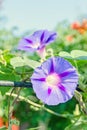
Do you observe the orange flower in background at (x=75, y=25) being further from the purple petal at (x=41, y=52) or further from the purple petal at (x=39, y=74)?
the purple petal at (x=39, y=74)

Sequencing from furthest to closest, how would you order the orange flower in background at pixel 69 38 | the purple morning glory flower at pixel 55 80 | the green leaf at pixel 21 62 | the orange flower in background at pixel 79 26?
1. the orange flower in background at pixel 79 26
2. the orange flower in background at pixel 69 38
3. the green leaf at pixel 21 62
4. the purple morning glory flower at pixel 55 80

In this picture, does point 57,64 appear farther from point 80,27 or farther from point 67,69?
point 80,27

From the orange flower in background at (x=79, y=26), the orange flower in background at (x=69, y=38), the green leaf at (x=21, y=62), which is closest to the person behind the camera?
the green leaf at (x=21, y=62)

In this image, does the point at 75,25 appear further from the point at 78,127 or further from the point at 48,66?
the point at 48,66

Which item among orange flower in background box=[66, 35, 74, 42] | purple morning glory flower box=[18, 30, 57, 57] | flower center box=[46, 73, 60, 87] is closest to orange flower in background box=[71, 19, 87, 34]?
orange flower in background box=[66, 35, 74, 42]

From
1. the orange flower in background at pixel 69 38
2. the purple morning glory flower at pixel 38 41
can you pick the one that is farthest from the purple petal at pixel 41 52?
the orange flower in background at pixel 69 38

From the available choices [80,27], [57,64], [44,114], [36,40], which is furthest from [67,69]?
[80,27]
